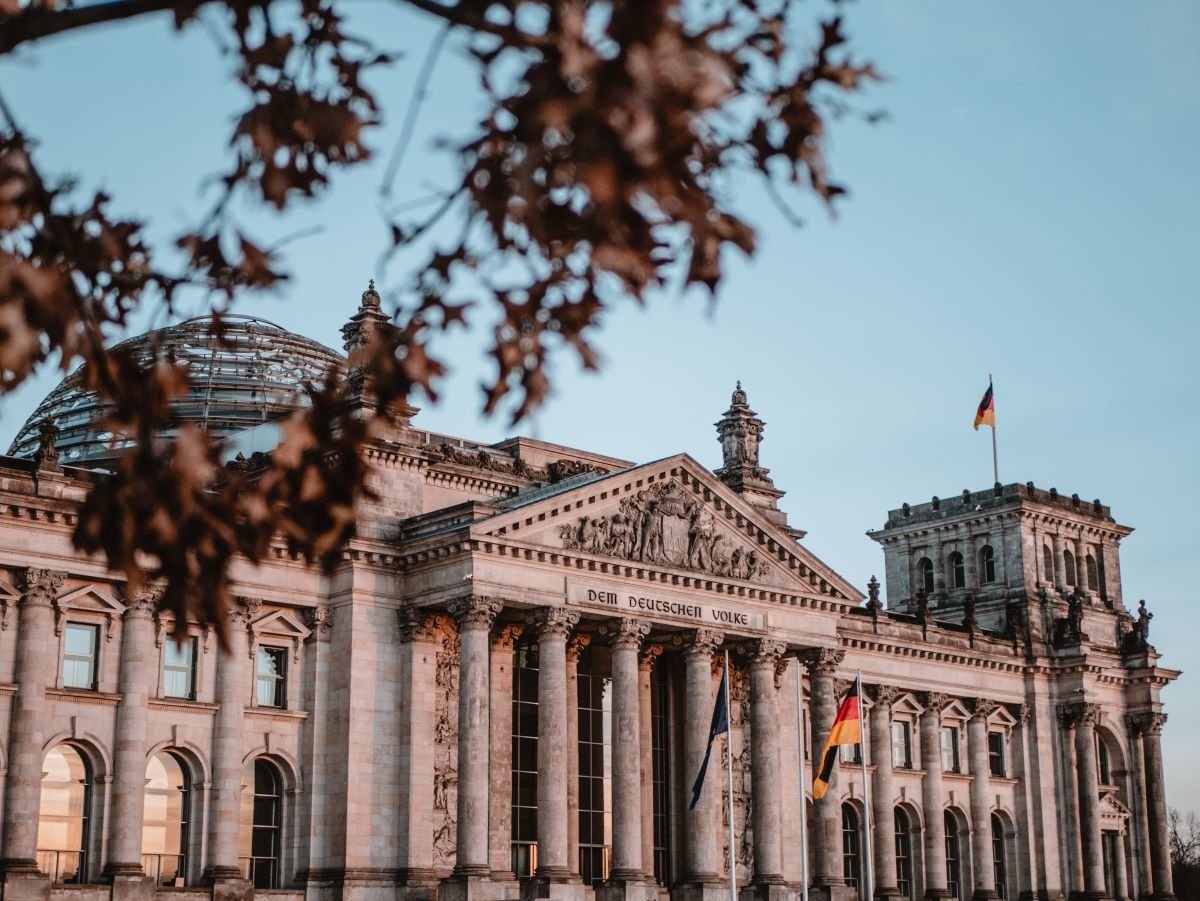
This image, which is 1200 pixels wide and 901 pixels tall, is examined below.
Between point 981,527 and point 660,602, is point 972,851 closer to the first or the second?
point 981,527

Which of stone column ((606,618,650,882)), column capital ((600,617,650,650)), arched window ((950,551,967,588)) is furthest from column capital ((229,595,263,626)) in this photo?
arched window ((950,551,967,588))

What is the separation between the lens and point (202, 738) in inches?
1875

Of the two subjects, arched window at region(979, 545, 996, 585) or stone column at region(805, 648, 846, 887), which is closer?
stone column at region(805, 648, 846, 887)

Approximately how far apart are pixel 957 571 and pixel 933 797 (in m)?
14.7

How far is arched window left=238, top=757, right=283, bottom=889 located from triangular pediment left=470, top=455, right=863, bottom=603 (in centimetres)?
936

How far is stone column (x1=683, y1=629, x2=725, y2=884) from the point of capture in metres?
53.2

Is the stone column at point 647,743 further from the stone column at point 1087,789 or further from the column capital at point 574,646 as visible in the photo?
the stone column at point 1087,789

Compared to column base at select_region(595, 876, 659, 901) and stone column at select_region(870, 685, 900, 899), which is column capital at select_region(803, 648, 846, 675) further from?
column base at select_region(595, 876, 659, 901)

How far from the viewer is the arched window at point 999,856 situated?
238 ft

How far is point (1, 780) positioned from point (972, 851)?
4162cm

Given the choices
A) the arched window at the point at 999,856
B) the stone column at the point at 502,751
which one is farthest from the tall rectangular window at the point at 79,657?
the arched window at the point at 999,856

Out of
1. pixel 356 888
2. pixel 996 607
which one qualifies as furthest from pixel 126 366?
pixel 996 607

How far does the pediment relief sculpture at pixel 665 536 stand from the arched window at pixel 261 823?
1101cm

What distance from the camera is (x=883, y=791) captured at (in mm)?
67375
